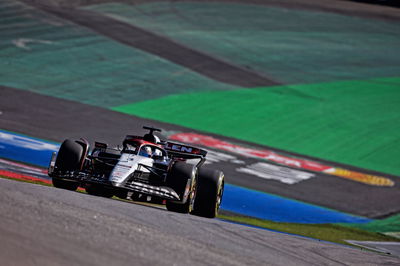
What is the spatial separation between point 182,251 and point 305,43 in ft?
107

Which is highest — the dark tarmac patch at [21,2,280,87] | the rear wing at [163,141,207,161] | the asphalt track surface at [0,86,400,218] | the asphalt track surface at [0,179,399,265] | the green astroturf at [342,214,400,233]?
the dark tarmac patch at [21,2,280,87]

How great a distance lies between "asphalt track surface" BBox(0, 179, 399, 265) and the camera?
6926mm

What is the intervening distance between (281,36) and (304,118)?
507 inches

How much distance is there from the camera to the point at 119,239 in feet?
26.1

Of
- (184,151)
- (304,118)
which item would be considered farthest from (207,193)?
(304,118)

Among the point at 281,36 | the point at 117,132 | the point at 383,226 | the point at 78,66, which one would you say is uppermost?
the point at 281,36

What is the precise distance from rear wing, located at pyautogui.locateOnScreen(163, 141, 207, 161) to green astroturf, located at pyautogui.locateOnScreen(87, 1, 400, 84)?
1936cm

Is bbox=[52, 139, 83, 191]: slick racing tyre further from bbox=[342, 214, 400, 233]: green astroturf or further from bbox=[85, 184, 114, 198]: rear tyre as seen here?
bbox=[342, 214, 400, 233]: green astroturf

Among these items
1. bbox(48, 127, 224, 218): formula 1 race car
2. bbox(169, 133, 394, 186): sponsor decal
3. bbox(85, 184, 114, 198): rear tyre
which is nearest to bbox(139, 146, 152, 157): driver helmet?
bbox(48, 127, 224, 218): formula 1 race car

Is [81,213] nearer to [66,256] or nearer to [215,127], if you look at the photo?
[66,256]

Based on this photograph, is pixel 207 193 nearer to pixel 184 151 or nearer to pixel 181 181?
pixel 181 181

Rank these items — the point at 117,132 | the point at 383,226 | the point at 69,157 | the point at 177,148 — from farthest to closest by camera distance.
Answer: the point at 117,132 → the point at 383,226 → the point at 177,148 → the point at 69,157

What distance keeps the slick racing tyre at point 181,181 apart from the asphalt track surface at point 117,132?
24.8ft

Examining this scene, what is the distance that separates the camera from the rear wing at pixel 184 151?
14172mm
